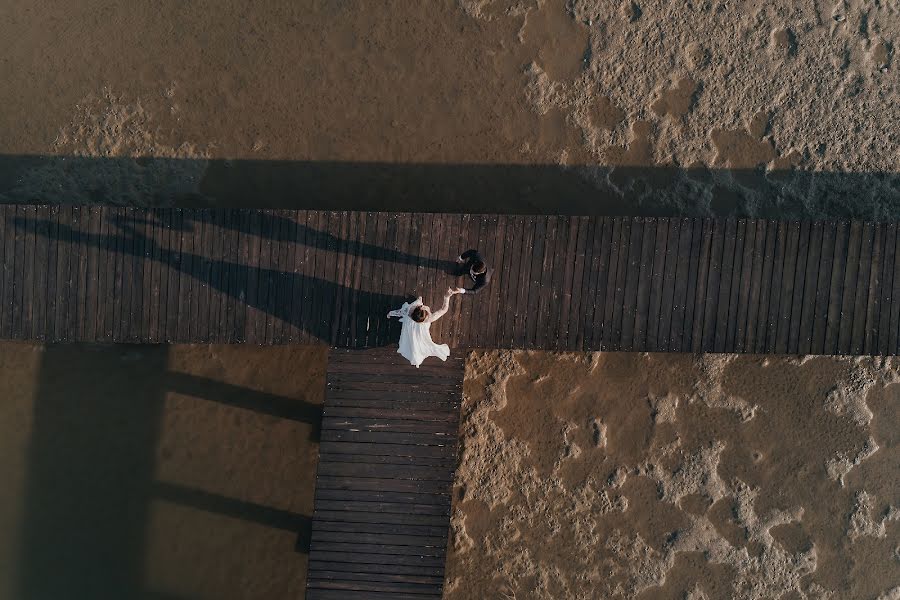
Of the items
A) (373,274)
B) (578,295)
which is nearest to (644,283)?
(578,295)

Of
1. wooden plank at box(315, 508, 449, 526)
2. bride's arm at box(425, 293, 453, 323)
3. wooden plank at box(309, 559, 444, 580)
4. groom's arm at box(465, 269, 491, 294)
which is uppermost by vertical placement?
groom's arm at box(465, 269, 491, 294)

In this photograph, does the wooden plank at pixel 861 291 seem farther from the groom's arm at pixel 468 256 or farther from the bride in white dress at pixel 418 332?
the bride in white dress at pixel 418 332

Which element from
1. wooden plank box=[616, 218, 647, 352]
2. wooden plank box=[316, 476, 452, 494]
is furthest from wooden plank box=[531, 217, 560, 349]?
wooden plank box=[316, 476, 452, 494]

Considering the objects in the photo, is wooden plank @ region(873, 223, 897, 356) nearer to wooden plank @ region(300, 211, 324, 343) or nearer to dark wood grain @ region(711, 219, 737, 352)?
dark wood grain @ region(711, 219, 737, 352)

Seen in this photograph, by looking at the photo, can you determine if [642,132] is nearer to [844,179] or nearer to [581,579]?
[844,179]

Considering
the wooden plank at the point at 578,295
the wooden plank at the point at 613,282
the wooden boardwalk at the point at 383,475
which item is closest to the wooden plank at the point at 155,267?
the wooden boardwalk at the point at 383,475

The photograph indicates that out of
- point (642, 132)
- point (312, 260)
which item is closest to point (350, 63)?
point (312, 260)
